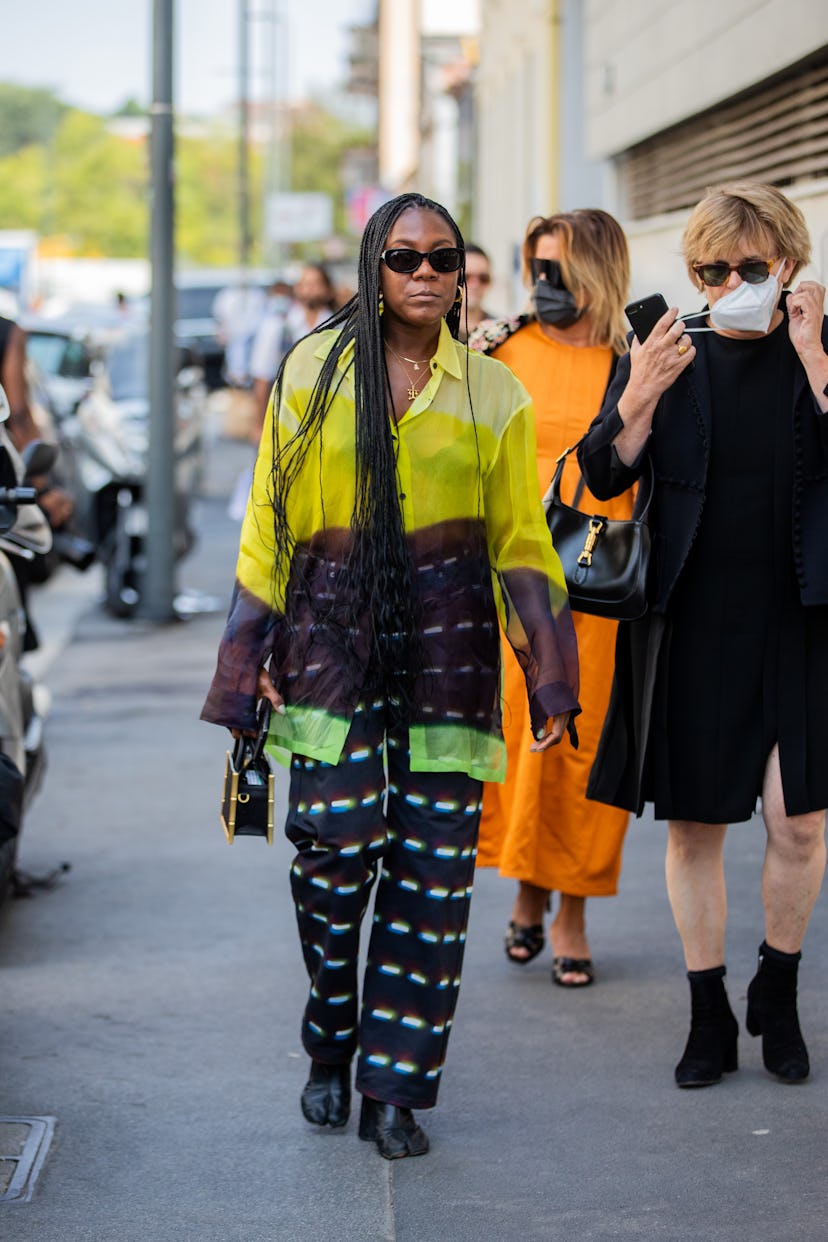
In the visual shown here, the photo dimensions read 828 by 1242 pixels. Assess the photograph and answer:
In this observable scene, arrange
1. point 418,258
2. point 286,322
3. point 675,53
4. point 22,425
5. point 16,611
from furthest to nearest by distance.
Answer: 1. point 286,322
2. point 675,53
3. point 22,425
4. point 16,611
5. point 418,258

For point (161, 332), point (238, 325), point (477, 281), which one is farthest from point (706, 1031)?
point (238, 325)

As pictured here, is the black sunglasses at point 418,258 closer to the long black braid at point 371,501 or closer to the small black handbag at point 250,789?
the long black braid at point 371,501

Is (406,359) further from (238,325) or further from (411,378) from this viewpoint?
(238,325)

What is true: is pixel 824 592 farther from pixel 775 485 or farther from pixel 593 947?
pixel 593 947

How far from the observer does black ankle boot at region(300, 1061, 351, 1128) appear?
14.3 ft

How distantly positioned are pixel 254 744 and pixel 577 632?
143cm

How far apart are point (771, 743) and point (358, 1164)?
128 cm

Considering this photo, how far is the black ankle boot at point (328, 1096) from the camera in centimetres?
435

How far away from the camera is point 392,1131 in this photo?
4.21 metres

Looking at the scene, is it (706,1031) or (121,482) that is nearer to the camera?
(706,1031)

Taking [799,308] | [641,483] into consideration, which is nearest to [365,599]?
[641,483]

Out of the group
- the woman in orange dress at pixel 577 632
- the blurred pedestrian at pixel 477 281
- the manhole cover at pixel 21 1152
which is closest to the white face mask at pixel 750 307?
the woman in orange dress at pixel 577 632

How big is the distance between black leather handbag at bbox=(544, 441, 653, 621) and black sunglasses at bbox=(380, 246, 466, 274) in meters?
0.72

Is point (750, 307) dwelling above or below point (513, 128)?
below
